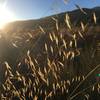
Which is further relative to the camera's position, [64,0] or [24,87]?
[24,87]

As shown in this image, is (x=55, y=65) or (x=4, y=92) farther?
(x=4, y=92)

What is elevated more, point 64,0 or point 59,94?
point 64,0

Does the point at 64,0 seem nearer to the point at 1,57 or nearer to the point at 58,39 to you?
the point at 58,39

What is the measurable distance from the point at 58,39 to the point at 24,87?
0.48m

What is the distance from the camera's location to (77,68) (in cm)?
299

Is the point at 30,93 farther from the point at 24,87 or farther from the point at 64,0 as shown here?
the point at 64,0

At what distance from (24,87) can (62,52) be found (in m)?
0.38

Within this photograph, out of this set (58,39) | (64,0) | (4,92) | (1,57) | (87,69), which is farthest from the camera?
(1,57)

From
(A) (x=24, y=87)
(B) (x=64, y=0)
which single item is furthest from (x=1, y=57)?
(B) (x=64, y=0)

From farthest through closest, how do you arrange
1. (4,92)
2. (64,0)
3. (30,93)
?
(4,92) < (30,93) < (64,0)

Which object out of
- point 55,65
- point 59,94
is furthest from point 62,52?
point 59,94

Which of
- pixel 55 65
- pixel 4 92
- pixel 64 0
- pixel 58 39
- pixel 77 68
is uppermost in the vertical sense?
pixel 64 0

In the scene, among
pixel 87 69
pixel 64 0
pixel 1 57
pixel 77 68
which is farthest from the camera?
pixel 1 57

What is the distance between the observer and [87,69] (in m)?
2.73
